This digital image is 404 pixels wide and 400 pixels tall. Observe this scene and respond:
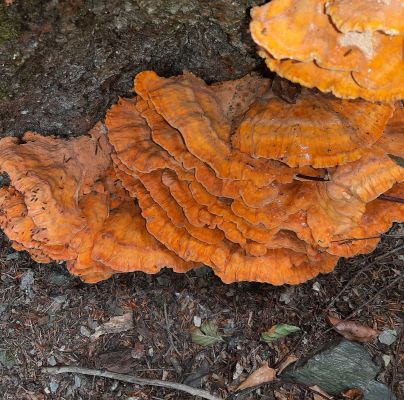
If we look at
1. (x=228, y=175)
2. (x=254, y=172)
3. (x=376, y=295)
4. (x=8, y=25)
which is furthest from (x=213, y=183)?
(x=376, y=295)

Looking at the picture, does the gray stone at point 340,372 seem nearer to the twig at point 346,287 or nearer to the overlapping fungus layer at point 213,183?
the twig at point 346,287

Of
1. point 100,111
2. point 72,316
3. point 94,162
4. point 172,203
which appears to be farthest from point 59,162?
point 72,316

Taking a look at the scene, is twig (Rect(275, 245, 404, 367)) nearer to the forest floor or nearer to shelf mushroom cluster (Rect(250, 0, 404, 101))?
the forest floor

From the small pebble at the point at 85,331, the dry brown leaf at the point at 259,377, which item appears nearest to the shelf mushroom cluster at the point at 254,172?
the dry brown leaf at the point at 259,377

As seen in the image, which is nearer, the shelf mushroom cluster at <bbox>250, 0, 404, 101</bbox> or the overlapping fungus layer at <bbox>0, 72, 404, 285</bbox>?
the shelf mushroom cluster at <bbox>250, 0, 404, 101</bbox>

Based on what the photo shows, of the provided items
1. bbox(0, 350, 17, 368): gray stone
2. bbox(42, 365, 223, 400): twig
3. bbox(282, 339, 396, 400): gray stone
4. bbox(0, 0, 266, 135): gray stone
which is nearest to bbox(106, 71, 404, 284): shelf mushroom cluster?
bbox(0, 0, 266, 135): gray stone

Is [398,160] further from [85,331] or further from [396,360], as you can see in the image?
[85,331]
